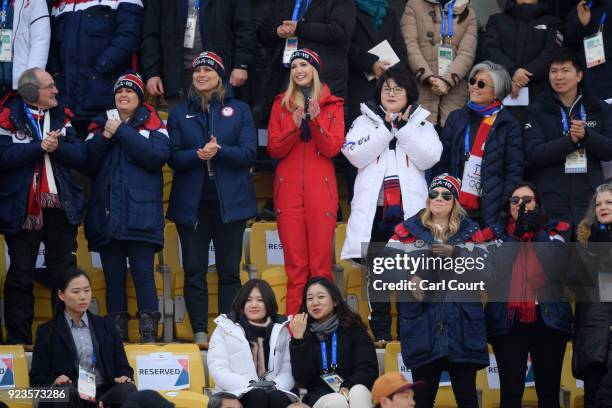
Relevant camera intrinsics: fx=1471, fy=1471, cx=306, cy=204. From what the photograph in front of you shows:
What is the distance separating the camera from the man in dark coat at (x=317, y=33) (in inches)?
425

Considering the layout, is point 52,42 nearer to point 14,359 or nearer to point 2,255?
point 2,255

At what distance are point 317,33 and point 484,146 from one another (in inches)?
59.5

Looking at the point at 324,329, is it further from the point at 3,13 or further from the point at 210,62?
the point at 3,13

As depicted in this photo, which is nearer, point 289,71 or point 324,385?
point 324,385

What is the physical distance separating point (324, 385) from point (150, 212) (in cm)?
183

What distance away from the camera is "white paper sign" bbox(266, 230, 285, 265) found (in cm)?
1086

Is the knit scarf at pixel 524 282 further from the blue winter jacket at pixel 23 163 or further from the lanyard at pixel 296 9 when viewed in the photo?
the blue winter jacket at pixel 23 163

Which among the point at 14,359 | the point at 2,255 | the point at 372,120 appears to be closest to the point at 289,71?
the point at 372,120

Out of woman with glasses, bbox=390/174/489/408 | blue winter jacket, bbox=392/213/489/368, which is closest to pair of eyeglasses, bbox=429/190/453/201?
woman with glasses, bbox=390/174/489/408

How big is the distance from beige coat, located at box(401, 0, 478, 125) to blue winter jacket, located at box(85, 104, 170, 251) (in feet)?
7.35

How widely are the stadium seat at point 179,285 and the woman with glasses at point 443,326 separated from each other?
1.88 m

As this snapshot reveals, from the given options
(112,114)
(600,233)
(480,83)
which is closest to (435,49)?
(480,83)

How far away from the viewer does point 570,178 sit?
10422 mm

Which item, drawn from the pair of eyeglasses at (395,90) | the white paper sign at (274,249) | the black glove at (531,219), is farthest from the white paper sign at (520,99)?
the black glove at (531,219)
